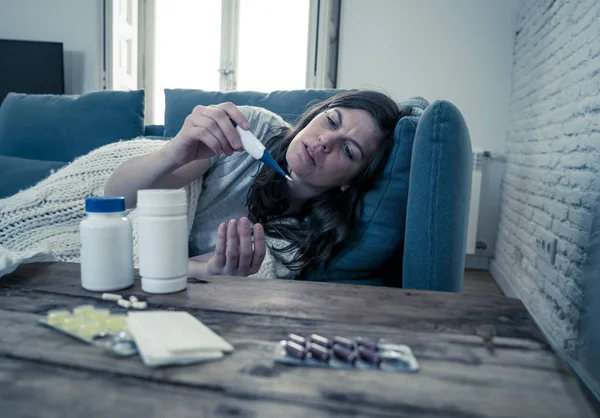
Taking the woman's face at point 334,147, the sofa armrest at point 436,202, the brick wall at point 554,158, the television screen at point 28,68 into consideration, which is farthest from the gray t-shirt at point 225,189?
the television screen at point 28,68

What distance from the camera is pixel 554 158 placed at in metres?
1.86

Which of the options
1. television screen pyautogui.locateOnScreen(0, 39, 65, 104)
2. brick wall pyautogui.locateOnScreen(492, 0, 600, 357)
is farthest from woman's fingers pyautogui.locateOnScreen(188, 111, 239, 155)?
television screen pyautogui.locateOnScreen(0, 39, 65, 104)

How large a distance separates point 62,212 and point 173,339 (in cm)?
77

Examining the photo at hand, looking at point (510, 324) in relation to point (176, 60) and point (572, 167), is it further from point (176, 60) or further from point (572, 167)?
point (176, 60)

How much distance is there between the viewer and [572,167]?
1627mm

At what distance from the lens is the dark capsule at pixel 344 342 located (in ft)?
1.47

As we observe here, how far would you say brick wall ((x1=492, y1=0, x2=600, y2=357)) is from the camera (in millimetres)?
1478

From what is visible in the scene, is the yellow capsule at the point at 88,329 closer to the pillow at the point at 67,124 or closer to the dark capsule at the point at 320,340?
the dark capsule at the point at 320,340

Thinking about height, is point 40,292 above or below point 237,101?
below

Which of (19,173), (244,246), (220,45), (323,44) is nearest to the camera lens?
(244,246)

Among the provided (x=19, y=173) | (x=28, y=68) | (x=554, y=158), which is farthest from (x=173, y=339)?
(x=28, y=68)

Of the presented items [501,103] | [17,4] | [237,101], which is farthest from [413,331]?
[17,4]

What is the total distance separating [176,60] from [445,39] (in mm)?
2009

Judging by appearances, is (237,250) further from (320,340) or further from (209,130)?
(320,340)
